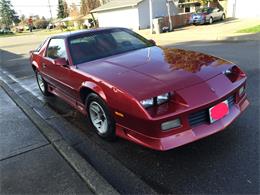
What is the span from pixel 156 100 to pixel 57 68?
2431 millimetres

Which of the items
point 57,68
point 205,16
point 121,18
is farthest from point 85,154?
point 121,18

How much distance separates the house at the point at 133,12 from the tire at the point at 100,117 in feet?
88.2

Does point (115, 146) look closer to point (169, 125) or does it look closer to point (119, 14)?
point (169, 125)

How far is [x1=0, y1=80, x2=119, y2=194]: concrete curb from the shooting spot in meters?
2.80

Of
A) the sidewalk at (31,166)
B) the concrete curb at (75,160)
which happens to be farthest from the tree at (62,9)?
the sidewalk at (31,166)

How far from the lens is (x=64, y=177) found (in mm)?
3039

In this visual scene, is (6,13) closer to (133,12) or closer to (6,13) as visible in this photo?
(6,13)

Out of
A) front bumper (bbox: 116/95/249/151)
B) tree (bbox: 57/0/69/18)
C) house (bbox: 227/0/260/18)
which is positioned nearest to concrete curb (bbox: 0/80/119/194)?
front bumper (bbox: 116/95/249/151)

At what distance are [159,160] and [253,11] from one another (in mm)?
26180

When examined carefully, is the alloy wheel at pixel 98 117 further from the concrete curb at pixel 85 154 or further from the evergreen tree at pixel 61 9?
the evergreen tree at pixel 61 9

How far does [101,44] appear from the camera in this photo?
4.55 metres

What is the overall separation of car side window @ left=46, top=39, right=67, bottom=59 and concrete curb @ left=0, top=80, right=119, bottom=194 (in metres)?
1.16

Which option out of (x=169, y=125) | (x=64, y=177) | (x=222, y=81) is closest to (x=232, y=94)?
(x=222, y=81)

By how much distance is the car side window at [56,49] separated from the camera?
466cm
